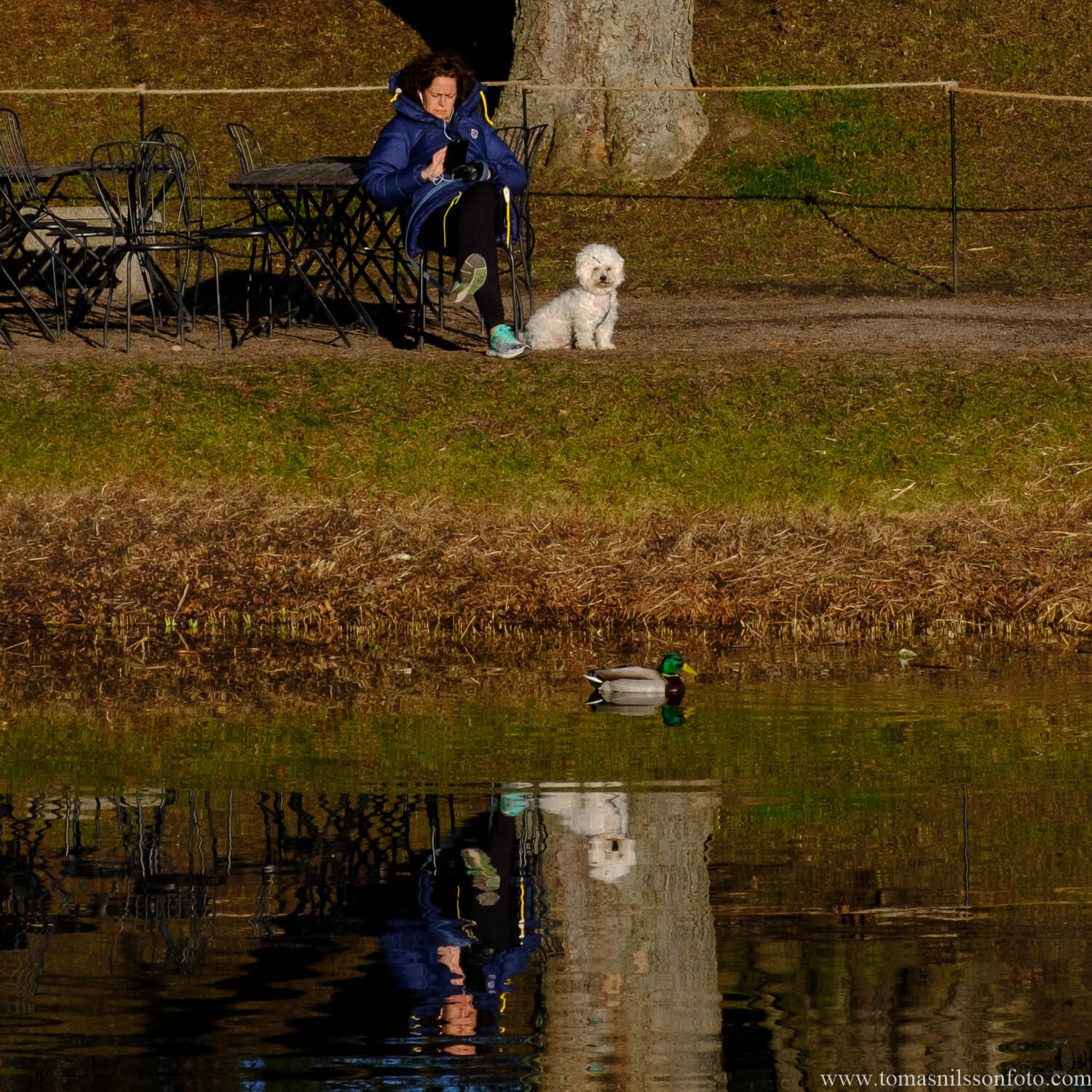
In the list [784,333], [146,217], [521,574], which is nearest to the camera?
[521,574]

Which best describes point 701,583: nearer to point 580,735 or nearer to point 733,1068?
point 580,735

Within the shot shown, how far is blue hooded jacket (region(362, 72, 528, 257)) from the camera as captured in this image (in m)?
11.8

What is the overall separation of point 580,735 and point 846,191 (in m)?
11.9

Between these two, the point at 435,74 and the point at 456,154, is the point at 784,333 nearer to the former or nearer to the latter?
the point at 456,154

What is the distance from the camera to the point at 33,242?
616 inches

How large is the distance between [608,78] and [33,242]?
17.4 feet

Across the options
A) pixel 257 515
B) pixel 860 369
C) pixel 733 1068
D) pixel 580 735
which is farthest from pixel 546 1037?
pixel 860 369

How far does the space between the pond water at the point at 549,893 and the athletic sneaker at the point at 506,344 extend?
4306 millimetres

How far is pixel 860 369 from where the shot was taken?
463 inches

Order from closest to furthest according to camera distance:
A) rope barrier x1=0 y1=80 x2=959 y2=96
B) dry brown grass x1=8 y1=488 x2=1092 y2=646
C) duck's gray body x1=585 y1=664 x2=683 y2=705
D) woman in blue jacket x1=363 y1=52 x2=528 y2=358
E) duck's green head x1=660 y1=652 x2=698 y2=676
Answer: duck's gray body x1=585 y1=664 x2=683 y2=705, duck's green head x1=660 y1=652 x2=698 y2=676, dry brown grass x1=8 y1=488 x2=1092 y2=646, woman in blue jacket x1=363 y1=52 x2=528 y2=358, rope barrier x1=0 y1=80 x2=959 y2=96

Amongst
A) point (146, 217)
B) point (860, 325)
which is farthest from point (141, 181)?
point (860, 325)

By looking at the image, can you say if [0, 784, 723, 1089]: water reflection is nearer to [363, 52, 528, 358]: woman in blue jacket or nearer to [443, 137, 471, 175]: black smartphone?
[363, 52, 528, 358]: woman in blue jacket

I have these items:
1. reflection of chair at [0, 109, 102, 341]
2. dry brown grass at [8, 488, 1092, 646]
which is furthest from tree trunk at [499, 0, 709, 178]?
dry brown grass at [8, 488, 1092, 646]

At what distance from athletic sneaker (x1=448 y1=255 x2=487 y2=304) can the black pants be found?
0.05 meters
